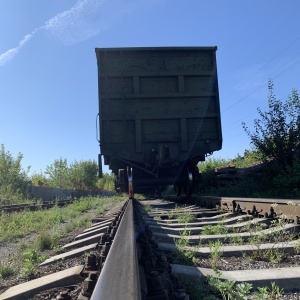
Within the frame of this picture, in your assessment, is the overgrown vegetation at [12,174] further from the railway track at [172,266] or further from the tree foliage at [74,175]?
the railway track at [172,266]

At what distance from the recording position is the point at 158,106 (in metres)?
8.15

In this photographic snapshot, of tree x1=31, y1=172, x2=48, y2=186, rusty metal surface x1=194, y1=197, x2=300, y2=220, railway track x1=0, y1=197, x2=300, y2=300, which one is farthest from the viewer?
tree x1=31, y1=172, x2=48, y2=186

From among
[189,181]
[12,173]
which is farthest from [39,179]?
[189,181]

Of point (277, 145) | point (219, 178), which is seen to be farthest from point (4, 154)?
point (277, 145)

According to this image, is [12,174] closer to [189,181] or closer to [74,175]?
[74,175]

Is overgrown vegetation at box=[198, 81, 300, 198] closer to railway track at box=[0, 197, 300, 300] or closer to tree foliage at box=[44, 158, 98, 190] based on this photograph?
railway track at box=[0, 197, 300, 300]

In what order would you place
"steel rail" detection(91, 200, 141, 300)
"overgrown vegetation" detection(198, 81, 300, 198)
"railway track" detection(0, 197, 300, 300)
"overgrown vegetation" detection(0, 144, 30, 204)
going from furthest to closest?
"overgrown vegetation" detection(0, 144, 30, 204)
"overgrown vegetation" detection(198, 81, 300, 198)
"railway track" detection(0, 197, 300, 300)
"steel rail" detection(91, 200, 141, 300)

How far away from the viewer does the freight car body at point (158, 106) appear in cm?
799

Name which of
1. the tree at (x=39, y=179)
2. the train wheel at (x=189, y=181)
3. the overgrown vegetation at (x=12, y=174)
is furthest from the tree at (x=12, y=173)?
the train wheel at (x=189, y=181)

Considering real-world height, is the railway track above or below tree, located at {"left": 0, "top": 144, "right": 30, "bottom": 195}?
below

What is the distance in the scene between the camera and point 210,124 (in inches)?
329

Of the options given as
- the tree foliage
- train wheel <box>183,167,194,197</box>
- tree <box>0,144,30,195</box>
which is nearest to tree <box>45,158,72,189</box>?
the tree foliage

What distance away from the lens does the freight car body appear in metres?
7.99

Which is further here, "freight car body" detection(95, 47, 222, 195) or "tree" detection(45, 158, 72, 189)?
"tree" detection(45, 158, 72, 189)
